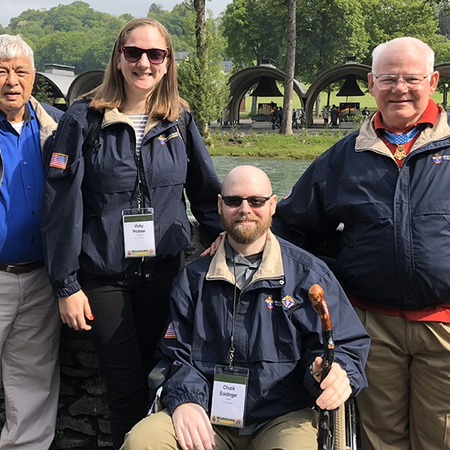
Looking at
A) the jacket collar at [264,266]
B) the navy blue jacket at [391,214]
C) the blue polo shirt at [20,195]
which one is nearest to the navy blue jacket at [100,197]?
the blue polo shirt at [20,195]

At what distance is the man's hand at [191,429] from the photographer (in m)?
2.29

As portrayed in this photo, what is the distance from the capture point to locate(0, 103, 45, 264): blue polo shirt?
2.82 metres

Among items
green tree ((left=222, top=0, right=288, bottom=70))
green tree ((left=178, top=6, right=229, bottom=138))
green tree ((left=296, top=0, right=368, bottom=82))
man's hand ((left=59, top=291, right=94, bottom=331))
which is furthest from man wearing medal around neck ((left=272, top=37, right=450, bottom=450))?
green tree ((left=222, top=0, right=288, bottom=70))

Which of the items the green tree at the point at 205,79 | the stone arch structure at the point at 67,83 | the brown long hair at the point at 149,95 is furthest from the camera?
the stone arch structure at the point at 67,83

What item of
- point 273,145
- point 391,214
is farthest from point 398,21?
point 391,214

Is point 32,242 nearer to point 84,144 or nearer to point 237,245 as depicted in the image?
point 84,144

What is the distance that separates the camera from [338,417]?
88.5 inches

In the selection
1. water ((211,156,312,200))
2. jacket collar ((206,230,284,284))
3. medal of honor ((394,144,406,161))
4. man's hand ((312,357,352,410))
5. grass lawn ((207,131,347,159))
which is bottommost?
water ((211,156,312,200))

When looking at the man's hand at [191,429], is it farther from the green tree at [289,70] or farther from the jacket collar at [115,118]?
the green tree at [289,70]

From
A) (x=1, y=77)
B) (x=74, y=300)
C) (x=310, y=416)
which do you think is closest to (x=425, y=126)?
(x=310, y=416)

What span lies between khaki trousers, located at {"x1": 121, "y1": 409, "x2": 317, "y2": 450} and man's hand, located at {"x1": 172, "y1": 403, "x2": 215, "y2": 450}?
38 mm

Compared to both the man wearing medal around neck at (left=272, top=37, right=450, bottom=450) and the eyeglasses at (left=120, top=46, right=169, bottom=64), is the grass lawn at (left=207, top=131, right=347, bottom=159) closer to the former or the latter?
the man wearing medal around neck at (left=272, top=37, right=450, bottom=450)

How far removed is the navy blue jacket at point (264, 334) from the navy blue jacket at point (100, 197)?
36 cm

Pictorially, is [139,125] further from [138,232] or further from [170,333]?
[170,333]
